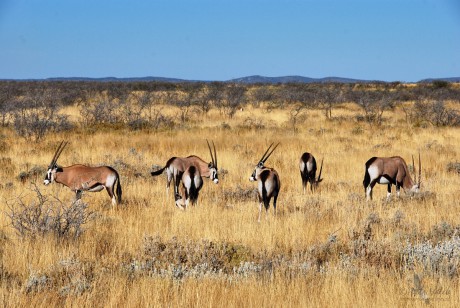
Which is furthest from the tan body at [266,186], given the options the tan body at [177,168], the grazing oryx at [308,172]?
the grazing oryx at [308,172]

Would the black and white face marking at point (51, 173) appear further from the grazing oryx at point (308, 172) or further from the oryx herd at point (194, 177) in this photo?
the grazing oryx at point (308, 172)

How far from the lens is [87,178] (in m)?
9.58

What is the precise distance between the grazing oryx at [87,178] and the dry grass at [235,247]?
0.36 meters

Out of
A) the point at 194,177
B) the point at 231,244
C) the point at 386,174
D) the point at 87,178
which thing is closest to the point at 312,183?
the point at 386,174

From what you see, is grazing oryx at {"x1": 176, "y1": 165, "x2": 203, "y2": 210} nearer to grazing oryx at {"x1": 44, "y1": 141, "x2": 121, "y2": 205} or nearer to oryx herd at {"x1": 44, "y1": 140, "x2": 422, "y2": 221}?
oryx herd at {"x1": 44, "y1": 140, "x2": 422, "y2": 221}

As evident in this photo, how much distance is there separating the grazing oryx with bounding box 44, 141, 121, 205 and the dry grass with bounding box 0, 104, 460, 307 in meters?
0.36

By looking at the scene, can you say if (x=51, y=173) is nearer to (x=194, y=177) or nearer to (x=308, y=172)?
(x=194, y=177)

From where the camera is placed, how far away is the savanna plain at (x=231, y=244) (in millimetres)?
4605

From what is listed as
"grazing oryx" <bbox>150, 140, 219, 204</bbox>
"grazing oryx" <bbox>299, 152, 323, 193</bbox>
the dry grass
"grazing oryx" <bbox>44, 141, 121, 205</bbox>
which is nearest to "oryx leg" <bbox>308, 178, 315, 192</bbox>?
"grazing oryx" <bbox>299, 152, 323, 193</bbox>

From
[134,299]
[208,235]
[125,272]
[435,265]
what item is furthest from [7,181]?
[435,265]

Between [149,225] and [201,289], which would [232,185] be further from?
[201,289]

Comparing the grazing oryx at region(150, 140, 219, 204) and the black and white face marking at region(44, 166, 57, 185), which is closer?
the black and white face marking at region(44, 166, 57, 185)

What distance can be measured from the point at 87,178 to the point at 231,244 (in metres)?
4.19

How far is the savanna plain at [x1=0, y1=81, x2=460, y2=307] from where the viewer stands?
4.61 meters
